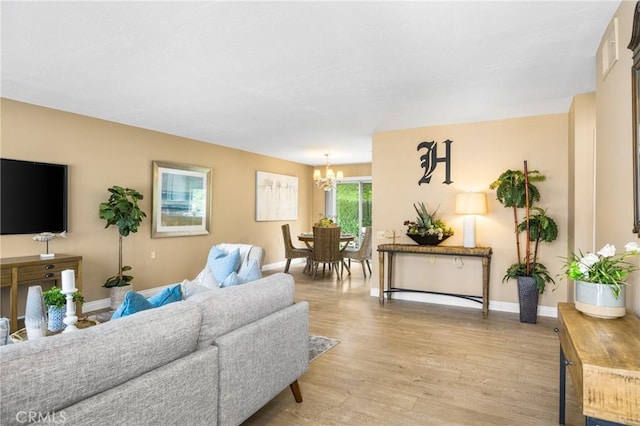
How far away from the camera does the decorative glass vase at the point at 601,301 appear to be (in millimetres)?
1627

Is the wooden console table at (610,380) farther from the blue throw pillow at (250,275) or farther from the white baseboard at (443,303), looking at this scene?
the white baseboard at (443,303)

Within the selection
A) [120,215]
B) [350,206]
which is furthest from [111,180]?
[350,206]

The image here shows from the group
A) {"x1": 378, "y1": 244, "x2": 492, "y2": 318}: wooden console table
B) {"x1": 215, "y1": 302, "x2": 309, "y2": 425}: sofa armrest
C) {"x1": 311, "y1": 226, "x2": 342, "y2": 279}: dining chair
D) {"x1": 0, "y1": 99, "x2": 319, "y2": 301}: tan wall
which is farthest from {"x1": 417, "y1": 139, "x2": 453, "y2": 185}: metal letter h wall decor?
{"x1": 0, "y1": 99, "x2": 319, "y2": 301}: tan wall

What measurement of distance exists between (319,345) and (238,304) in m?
1.69

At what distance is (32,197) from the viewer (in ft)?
12.8

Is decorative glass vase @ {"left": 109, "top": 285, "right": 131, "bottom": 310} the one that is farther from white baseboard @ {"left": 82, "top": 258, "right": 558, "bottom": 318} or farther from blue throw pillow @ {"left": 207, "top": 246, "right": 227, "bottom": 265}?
blue throw pillow @ {"left": 207, "top": 246, "right": 227, "bottom": 265}

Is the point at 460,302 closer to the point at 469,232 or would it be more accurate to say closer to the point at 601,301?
the point at 469,232

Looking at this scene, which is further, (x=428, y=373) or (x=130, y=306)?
(x=428, y=373)

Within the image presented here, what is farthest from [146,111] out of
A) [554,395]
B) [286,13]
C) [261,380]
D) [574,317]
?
[554,395]

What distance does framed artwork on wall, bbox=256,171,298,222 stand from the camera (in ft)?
24.4

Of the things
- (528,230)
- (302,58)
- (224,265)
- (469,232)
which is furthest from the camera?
(469,232)

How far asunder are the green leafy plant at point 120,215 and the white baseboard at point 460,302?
3.43 m

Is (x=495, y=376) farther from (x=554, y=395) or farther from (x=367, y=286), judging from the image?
(x=367, y=286)

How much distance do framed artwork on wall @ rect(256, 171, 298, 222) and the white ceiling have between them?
2.96 metres
